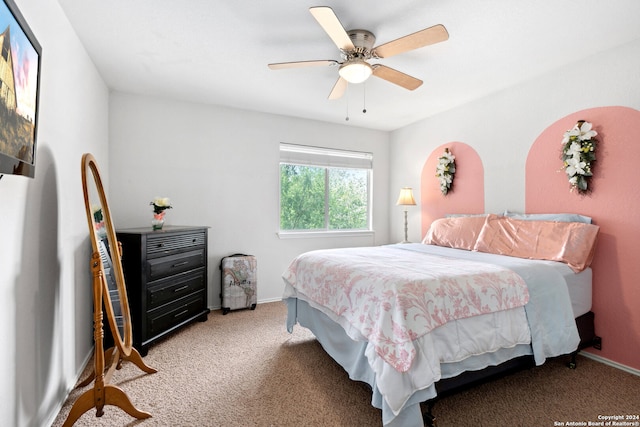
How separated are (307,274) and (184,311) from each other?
1.37 metres

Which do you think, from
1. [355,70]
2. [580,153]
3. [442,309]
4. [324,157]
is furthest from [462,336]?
[324,157]

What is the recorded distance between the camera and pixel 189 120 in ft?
11.6

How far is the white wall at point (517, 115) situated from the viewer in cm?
233

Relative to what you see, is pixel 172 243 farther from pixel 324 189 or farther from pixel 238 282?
pixel 324 189

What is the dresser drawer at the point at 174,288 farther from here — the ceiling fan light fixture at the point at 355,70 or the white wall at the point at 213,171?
the ceiling fan light fixture at the point at 355,70

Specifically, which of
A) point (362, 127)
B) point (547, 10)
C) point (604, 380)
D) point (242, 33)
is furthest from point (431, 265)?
point (362, 127)

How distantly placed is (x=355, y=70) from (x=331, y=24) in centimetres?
44

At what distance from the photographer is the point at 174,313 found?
2.78 meters

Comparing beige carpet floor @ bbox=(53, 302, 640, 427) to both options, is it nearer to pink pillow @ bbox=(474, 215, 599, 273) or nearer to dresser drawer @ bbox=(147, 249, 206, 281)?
dresser drawer @ bbox=(147, 249, 206, 281)

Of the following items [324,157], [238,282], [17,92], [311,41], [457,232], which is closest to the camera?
[17,92]

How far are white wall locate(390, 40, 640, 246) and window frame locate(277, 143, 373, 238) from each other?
71 centimetres

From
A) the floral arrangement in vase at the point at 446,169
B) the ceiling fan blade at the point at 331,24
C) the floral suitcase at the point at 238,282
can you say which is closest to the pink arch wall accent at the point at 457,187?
the floral arrangement in vase at the point at 446,169

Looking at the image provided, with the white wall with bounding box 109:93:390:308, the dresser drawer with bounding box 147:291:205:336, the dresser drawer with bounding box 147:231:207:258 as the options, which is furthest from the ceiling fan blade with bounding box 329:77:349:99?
the dresser drawer with bounding box 147:291:205:336

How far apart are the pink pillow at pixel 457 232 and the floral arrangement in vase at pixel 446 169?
494mm
